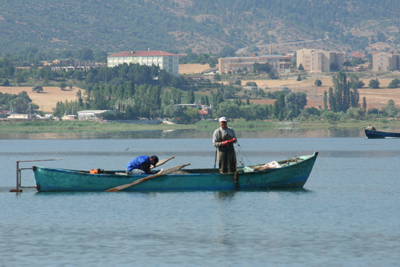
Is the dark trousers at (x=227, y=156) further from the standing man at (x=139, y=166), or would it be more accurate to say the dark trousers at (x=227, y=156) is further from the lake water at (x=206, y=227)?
the standing man at (x=139, y=166)

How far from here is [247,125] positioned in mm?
198500

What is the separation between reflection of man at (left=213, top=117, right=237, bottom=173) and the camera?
121 feet

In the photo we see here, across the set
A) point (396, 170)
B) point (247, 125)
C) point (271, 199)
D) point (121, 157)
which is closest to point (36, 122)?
point (247, 125)

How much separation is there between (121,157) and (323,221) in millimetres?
49043

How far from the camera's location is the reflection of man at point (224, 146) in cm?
3703

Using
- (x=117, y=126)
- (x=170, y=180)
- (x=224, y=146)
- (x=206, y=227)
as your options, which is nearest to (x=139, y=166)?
(x=170, y=180)

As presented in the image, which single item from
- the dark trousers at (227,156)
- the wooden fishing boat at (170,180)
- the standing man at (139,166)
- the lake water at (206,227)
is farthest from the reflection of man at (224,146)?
the standing man at (139,166)

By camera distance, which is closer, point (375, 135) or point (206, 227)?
point (206, 227)

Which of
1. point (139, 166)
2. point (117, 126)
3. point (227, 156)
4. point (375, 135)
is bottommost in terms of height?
point (375, 135)

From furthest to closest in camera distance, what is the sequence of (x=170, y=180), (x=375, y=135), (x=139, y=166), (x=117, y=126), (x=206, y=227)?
1. (x=117, y=126)
2. (x=375, y=135)
3. (x=139, y=166)
4. (x=170, y=180)
5. (x=206, y=227)

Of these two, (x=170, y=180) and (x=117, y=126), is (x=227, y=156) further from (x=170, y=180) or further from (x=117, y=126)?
(x=117, y=126)

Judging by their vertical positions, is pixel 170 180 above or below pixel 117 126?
below

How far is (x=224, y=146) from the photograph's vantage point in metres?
37.2

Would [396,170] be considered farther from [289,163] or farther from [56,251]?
[56,251]
